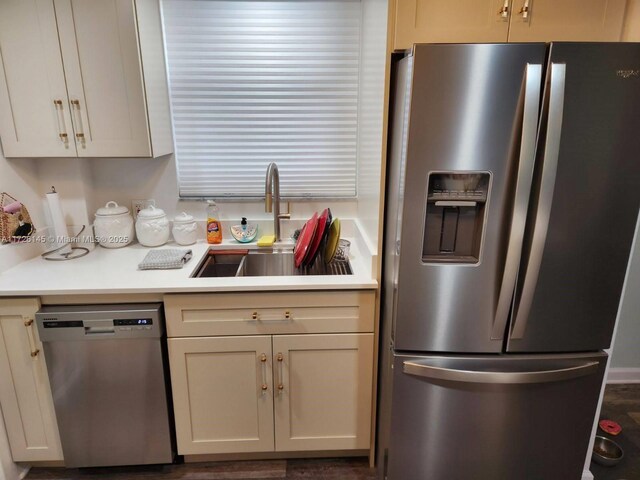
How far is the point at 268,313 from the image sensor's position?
1.65 metres

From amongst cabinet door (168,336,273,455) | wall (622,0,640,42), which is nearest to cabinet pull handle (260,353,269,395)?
cabinet door (168,336,273,455)

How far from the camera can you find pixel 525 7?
1313 mm

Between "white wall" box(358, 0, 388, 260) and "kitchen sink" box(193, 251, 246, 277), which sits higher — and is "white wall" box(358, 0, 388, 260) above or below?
above

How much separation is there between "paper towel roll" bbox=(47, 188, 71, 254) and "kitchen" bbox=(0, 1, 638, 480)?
11 cm

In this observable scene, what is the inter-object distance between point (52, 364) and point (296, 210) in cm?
134

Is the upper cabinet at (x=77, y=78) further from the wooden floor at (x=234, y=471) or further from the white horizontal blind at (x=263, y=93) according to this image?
the wooden floor at (x=234, y=471)

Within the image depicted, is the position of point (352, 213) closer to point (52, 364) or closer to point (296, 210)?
point (296, 210)

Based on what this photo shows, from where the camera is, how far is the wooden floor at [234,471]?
5.98ft

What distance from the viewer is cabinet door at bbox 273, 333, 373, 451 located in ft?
5.55

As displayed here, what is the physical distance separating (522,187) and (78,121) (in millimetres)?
1805

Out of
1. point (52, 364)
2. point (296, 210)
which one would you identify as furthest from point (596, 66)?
point (52, 364)

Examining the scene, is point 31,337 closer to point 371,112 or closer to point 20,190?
point 20,190

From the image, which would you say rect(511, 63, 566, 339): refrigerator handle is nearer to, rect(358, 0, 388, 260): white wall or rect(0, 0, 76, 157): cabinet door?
rect(358, 0, 388, 260): white wall

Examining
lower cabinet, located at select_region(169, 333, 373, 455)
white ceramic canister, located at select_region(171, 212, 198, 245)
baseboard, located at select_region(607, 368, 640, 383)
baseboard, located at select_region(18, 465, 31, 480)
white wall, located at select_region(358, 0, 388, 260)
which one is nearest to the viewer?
white wall, located at select_region(358, 0, 388, 260)
